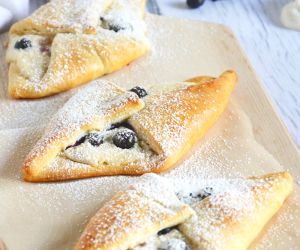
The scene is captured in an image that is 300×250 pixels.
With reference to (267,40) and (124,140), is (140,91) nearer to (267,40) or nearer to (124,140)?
(124,140)

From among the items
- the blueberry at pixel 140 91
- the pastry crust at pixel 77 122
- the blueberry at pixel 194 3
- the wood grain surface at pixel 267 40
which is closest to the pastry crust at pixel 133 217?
the pastry crust at pixel 77 122

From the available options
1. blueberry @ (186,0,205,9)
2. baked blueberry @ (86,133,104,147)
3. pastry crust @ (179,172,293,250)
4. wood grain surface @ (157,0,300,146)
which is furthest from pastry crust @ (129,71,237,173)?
blueberry @ (186,0,205,9)

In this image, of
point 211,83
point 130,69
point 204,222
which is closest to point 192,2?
point 130,69

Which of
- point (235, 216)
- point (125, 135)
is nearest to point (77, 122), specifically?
point (125, 135)

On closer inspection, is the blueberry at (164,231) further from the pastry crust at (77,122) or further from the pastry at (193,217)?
the pastry crust at (77,122)

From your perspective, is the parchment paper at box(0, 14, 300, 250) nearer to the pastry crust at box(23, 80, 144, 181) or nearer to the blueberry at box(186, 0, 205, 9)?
the pastry crust at box(23, 80, 144, 181)

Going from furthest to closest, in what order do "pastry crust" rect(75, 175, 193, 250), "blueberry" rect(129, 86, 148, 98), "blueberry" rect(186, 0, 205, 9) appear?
"blueberry" rect(186, 0, 205, 9), "blueberry" rect(129, 86, 148, 98), "pastry crust" rect(75, 175, 193, 250)

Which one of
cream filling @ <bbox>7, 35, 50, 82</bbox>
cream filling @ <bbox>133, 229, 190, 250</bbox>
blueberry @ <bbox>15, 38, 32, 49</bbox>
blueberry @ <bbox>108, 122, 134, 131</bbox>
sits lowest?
cream filling @ <bbox>133, 229, 190, 250</bbox>
